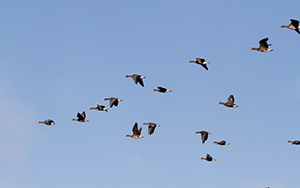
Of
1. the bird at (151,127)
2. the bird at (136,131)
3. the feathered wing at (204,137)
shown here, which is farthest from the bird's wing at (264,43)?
the bird at (136,131)

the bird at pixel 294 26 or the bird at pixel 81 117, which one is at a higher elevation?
the bird at pixel 294 26

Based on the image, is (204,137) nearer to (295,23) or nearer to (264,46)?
(264,46)

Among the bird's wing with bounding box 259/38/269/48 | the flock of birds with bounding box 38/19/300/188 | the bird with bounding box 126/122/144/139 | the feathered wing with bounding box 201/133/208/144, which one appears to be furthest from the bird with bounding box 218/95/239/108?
the bird with bounding box 126/122/144/139

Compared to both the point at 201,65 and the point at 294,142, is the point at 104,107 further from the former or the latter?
the point at 294,142

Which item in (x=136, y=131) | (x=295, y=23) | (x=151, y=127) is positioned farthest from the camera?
(x=136, y=131)

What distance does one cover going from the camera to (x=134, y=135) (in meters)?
55.2

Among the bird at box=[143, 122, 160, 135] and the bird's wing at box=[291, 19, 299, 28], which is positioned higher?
the bird's wing at box=[291, 19, 299, 28]

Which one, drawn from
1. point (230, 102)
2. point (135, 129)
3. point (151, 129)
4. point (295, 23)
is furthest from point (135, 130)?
point (295, 23)

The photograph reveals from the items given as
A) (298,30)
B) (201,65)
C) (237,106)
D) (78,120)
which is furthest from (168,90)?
(298,30)

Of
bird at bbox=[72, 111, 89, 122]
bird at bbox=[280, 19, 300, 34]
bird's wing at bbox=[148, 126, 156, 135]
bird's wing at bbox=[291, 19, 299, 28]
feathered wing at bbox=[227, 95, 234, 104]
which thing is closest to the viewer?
bird's wing at bbox=[291, 19, 299, 28]

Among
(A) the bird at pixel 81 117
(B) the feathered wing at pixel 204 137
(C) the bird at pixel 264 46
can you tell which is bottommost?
(B) the feathered wing at pixel 204 137

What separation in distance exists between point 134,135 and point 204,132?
27.4 feet

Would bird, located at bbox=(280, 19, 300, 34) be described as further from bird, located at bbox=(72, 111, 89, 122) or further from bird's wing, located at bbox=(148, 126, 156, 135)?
bird, located at bbox=(72, 111, 89, 122)

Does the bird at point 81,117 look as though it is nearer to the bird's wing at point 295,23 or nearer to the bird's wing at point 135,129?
the bird's wing at point 135,129
